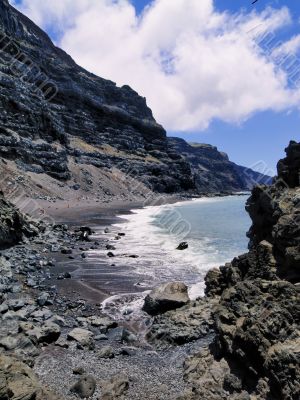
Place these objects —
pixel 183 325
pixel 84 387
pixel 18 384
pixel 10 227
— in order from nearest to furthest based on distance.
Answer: pixel 18 384, pixel 84 387, pixel 183 325, pixel 10 227

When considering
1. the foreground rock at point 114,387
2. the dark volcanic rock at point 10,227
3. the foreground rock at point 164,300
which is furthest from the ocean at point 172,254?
the dark volcanic rock at point 10,227

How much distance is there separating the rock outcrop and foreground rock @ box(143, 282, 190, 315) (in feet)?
11.1

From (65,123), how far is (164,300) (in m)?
140

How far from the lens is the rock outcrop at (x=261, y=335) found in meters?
8.36

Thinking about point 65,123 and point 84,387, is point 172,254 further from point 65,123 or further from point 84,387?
point 65,123

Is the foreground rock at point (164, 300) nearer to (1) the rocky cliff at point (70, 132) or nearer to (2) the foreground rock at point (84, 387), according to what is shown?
(2) the foreground rock at point (84, 387)

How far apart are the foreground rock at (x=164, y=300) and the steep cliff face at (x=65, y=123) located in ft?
249

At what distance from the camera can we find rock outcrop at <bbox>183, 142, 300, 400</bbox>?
8.36 metres

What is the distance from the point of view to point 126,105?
196 metres

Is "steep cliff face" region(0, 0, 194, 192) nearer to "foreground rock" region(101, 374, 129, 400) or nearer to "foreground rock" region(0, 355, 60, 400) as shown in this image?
"foreground rock" region(0, 355, 60, 400)

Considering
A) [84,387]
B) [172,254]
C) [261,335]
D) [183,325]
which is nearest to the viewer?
[261,335]

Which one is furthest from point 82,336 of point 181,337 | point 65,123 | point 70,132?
point 65,123

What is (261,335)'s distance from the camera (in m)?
9.38

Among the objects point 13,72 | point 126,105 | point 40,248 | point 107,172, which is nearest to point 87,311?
point 40,248
